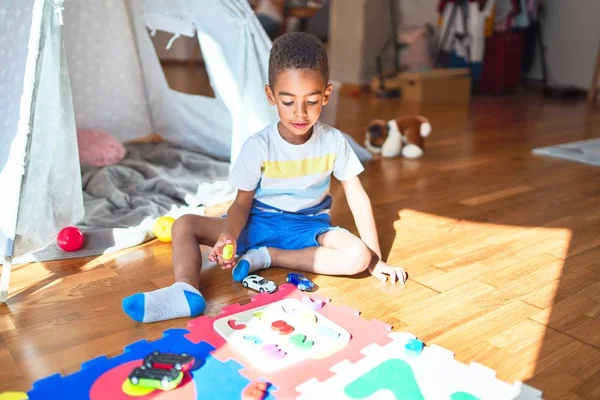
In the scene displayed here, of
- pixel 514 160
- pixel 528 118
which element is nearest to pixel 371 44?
pixel 528 118

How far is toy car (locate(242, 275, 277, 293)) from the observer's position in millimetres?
1344

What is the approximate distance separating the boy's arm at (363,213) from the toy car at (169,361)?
599 mm

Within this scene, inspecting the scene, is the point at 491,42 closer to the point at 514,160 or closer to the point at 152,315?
the point at 514,160

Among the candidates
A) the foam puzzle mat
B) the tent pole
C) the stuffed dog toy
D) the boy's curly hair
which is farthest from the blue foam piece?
the stuffed dog toy

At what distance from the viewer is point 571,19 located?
4.59m

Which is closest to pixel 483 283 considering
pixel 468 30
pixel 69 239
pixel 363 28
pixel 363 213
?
pixel 363 213

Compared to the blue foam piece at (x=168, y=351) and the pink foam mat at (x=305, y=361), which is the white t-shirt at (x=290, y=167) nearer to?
the pink foam mat at (x=305, y=361)

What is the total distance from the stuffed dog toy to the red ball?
1452 millimetres

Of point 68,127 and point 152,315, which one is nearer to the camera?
point 152,315

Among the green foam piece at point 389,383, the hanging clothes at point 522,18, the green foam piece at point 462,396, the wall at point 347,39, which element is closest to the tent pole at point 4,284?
the green foam piece at point 389,383

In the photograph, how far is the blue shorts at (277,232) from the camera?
1.49m

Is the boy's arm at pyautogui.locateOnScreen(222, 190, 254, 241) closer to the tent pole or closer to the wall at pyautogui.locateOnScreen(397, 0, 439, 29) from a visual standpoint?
the tent pole

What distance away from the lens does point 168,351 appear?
3.59 feet

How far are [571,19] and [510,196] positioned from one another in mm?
3121
